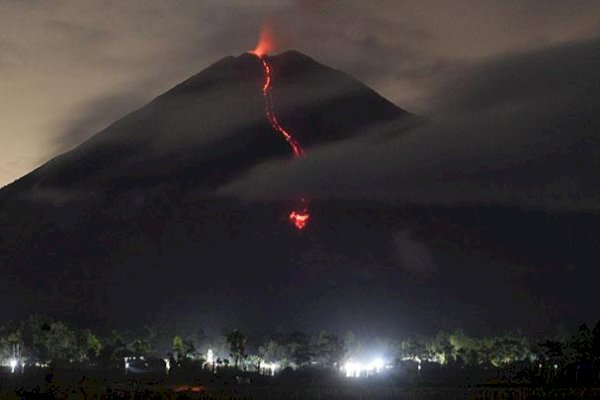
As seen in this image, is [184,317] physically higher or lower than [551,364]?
higher

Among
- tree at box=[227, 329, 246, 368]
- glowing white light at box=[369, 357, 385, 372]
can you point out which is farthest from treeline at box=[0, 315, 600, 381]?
glowing white light at box=[369, 357, 385, 372]

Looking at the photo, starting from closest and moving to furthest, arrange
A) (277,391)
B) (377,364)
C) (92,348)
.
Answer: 1. (277,391)
2. (92,348)
3. (377,364)

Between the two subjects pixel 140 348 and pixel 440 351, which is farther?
pixel 440 351

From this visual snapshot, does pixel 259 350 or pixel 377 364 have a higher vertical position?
pixel 259 350

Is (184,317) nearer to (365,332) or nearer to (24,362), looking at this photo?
(365,332)

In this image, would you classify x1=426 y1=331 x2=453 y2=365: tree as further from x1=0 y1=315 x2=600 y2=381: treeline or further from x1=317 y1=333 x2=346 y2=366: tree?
x1=317 y1=333 x2=346 y2=366: tree

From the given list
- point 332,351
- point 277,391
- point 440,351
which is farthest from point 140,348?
point 277,391

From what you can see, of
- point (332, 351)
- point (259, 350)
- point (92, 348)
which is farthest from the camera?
point (259, 350)

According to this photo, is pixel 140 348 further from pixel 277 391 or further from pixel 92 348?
pixel 277 391

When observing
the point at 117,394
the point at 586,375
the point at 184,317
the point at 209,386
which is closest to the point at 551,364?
the point at 586,375

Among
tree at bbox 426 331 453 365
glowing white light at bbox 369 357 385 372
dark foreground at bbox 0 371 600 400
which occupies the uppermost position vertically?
tree at bbox 426 331 453 365

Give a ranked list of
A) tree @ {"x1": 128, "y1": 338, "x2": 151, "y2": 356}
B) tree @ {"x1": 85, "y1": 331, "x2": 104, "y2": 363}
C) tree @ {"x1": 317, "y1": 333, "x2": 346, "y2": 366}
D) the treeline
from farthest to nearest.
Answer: tree @ {"x1": 317, "y1": 333, "x2": 346, "y2": 366}
tree @ {"x1": 128, "y1": 338, "x2": 151, "y2": 356}
tree @ {"x1": 85, "y1": 331, "x2": 104, "y2": 363}
the treeline
